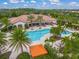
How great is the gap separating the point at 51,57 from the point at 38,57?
1705 millimetres

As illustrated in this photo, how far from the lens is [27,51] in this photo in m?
25.2

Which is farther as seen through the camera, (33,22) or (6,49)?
(33,22)

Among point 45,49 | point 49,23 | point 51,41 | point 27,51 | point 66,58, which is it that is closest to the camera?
point 66,58

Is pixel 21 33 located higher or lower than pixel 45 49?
higher

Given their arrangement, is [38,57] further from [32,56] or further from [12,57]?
[12,57]

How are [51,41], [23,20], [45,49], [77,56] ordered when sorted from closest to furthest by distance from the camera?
[77,56], [45,49], [51,41], [23,20]

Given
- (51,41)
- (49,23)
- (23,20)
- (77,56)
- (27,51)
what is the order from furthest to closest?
(49,23) → (23,20) → (51,41) → (27,51) → (77,56)

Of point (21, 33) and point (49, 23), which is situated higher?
point (21, 33)

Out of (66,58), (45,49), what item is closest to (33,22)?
(45,49)

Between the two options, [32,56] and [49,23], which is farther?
[49,23]

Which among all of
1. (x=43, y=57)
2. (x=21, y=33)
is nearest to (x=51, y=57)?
(x=43, y=57)

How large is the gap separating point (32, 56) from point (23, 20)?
29.9 metres

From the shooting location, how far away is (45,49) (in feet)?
76.0

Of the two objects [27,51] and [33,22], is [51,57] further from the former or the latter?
[33,22]
